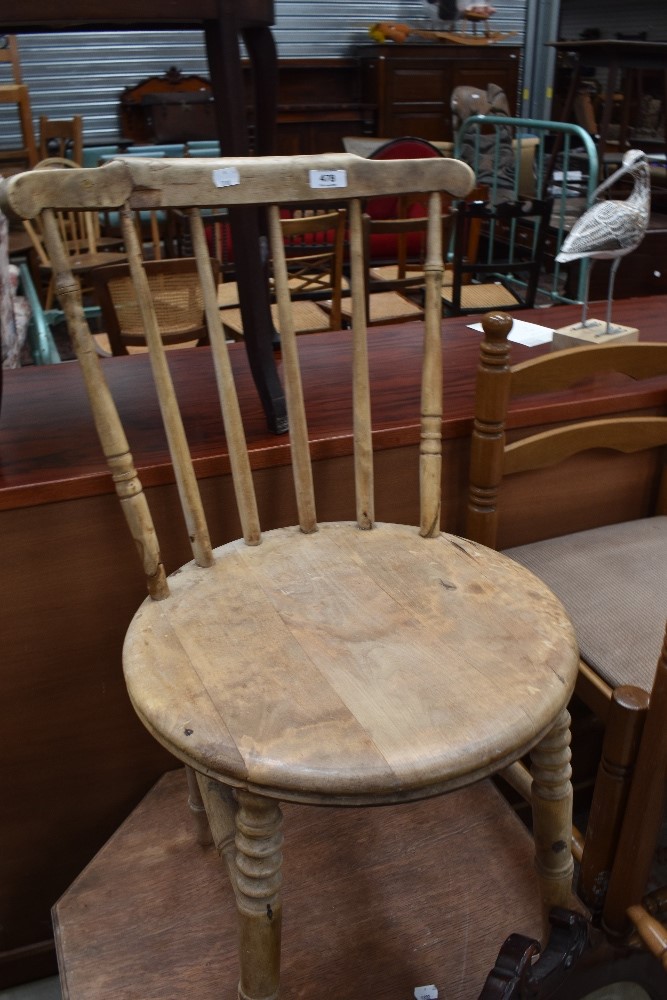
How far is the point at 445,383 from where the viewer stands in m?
1.28

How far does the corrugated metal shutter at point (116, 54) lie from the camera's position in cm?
525

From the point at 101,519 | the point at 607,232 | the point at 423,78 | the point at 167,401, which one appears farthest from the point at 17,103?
the point at 167,401

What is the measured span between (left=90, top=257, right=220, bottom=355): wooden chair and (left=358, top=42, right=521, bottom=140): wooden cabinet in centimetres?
414

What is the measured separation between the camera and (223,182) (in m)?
0.81

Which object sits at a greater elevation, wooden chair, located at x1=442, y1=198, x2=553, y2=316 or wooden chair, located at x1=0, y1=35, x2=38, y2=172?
wooden chair, located at x1=0, y1=35, x2=38, y2=172

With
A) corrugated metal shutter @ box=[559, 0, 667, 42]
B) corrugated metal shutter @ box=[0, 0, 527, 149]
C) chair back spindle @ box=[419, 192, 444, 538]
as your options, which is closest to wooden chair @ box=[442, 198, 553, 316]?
chair back spindle @ box=[419, 192, 444, 538]

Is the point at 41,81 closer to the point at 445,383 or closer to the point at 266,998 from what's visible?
the point at 445,383

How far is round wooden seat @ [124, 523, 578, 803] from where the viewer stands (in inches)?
25.0

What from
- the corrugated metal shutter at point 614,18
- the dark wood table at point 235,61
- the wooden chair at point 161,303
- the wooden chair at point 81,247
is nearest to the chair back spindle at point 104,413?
the dark wood table at point 235,61

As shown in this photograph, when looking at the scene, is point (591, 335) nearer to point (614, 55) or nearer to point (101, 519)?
point (101, 519)

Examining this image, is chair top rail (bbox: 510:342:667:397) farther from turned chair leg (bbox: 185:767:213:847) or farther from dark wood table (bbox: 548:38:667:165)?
dark wood table (bbox: 548:38:667:165)

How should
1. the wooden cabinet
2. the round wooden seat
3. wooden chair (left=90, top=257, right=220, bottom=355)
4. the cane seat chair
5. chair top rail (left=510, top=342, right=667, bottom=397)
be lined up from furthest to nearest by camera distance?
the wooden cabinet < wooden chair (left=90, top=257, right=220, bottom=355) < chair top rail (left=510, top=342, right=667, bottom=397) < the cane seat chair < the round wooden seat

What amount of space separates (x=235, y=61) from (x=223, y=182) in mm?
201

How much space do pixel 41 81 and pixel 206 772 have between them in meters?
5.86
